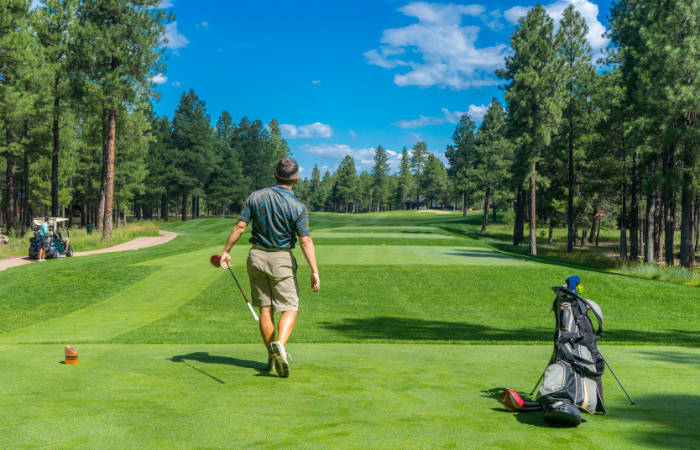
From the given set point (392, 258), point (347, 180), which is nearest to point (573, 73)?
point (392, 258)

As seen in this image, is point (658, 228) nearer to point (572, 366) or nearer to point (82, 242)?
point (572, 366)

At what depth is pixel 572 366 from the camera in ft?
13.3

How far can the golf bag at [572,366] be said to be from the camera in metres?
3.80

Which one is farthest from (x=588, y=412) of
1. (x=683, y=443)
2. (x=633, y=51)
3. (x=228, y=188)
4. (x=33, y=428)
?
(x=228, y=188)

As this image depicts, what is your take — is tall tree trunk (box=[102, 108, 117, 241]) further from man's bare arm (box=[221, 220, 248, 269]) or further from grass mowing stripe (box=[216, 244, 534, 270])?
man's bare arm (box=[221, 220, 248, 269])

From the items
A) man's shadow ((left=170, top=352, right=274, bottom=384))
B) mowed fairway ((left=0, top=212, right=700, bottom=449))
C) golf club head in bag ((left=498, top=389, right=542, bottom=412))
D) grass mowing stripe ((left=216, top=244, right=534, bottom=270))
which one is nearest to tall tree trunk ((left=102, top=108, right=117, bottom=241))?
grass mowing stripe ((left=216, top=244, right=534, bottom=270))

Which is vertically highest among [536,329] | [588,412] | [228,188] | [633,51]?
[633,51]

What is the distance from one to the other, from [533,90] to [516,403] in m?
37.6

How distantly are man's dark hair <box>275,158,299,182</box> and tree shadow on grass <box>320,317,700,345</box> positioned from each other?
5.26 meters

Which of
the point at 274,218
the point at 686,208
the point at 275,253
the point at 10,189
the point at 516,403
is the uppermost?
the point at 10,189

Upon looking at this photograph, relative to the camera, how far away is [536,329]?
11727 mm

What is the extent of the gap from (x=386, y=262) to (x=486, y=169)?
43071 millimetres

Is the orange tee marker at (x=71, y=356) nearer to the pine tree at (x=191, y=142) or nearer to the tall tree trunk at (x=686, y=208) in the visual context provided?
the tall tree trunk at (x=686, y=208)

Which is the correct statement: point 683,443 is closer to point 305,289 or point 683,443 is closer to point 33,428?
point 33,428
